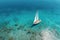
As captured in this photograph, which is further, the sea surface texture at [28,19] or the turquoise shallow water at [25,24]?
the turquoise shallow water at [25,24]

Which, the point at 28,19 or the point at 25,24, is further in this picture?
the point at 28,19

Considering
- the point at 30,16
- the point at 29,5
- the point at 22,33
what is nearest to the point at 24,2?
the point at 29,5

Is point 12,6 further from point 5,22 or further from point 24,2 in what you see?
point 5,22

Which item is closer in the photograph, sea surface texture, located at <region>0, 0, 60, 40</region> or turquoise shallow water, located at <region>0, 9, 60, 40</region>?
sea surface texture, located at <region>0, 0, 60, 40</region>

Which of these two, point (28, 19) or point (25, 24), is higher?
point (28, 19)
